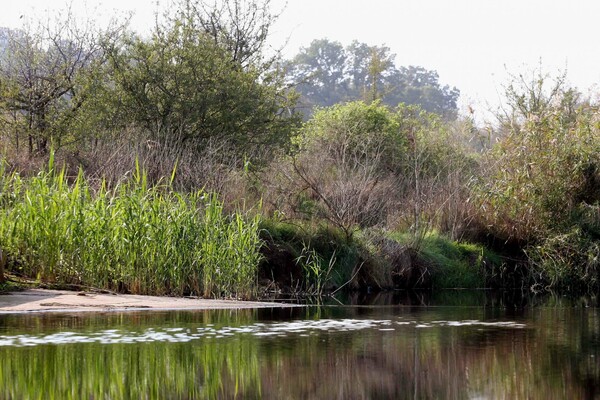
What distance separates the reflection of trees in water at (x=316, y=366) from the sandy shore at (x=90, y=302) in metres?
1.14

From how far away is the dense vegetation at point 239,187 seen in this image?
13125mm

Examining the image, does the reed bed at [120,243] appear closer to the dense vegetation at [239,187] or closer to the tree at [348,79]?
the dense vegetation at [239,187]

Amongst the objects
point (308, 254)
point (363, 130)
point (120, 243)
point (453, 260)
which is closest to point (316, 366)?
point (120, 243)

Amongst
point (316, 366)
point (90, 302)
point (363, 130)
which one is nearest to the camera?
point (316, 366)

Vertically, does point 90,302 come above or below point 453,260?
below

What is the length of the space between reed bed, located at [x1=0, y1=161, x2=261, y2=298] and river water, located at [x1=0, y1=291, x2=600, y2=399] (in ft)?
6.09

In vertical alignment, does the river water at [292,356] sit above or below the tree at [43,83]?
below

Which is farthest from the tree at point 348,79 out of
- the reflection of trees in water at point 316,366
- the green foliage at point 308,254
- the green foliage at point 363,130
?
the reflection of trees in water at point 316,366

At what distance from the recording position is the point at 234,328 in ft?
31.7

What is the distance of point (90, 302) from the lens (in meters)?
11.6

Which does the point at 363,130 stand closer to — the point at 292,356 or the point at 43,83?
the point at 43,83

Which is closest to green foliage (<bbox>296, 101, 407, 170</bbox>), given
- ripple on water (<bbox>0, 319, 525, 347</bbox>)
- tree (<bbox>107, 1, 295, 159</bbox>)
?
tree (<bbox>107, 1, 295, 159</bbox>)

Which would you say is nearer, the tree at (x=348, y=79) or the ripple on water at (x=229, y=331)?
the ripple on water at (x=229, y=331)

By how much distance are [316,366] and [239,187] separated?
11.6 meters
